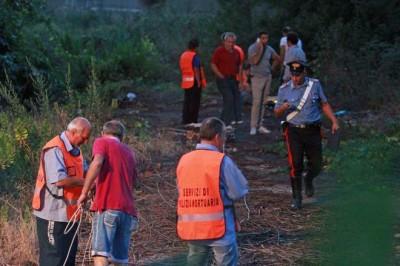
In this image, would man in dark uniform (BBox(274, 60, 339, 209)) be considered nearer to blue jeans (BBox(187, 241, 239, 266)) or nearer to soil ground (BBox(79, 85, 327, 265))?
soil ground (BBox(79, 85, 327, 265))

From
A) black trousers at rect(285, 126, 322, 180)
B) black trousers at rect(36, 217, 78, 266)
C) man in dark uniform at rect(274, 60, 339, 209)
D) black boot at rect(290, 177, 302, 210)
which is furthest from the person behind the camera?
black boot at rect(290, 177, 302, 210)

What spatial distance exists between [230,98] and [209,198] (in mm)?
10388

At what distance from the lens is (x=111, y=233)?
247 inches

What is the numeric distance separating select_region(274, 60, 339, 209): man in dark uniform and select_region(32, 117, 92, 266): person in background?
3.36m

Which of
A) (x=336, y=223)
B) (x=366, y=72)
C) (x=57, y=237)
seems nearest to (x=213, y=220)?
(x=57, y=237)

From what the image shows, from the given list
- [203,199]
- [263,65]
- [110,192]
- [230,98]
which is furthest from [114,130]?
[230,98]

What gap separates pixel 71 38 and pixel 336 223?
81.9 ft

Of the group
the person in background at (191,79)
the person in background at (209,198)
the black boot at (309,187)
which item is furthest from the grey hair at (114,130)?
the person in background at (191,79)

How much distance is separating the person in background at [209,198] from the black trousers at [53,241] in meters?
1.15

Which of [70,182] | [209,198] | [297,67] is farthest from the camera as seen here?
[297,67]

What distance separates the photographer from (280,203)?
9.99 m

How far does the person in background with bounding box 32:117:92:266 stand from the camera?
6020mm

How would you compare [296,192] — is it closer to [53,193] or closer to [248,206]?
[248,206]

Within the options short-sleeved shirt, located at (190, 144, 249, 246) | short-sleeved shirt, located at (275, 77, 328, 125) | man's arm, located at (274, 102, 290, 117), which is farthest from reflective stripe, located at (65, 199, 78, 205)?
short-sleeved shirt, located at (275, 77, 328, 125)
